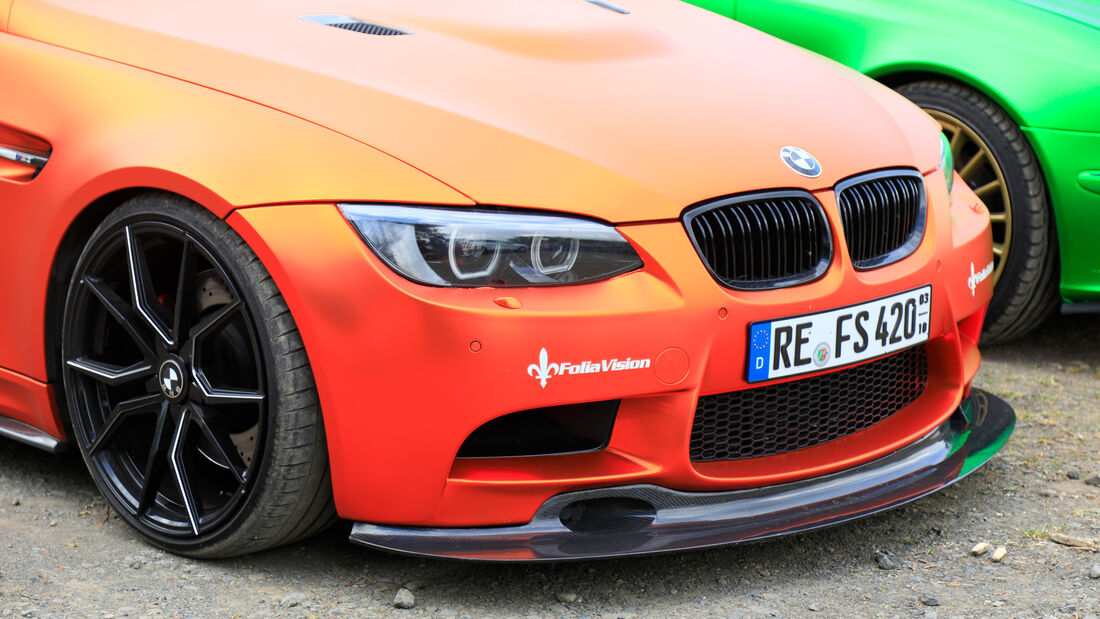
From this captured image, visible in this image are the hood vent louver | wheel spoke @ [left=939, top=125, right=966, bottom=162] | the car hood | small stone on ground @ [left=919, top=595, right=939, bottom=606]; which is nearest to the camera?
the car hood

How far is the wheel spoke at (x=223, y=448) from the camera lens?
2752mm

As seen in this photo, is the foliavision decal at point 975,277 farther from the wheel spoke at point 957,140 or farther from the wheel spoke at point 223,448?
the wheel spoke at point 223,448

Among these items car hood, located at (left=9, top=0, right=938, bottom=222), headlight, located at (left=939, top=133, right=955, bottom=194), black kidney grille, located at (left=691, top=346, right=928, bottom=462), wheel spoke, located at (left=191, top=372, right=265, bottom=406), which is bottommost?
black kidney grille, located at (left=691, top=346, right=928, bottom=462)

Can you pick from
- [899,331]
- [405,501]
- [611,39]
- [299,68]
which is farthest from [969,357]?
[299,68]

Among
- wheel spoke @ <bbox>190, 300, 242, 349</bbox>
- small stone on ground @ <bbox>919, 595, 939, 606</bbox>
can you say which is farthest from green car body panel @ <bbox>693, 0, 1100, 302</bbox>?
wheel spoke @ <bbox>190, 300, 242, 349</bbox>

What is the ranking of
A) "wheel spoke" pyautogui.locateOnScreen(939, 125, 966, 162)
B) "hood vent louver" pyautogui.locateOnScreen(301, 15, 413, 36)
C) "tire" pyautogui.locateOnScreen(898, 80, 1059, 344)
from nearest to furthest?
"hood vent louver" pyautogui.locateOnScreen(301, 15, 413, 36), "tire" pyautogui.locateOnScreen(898, 80, 1059, 344), "wheel spoke" pyautogui.locateOnScreen(939, 125, 966, 162)

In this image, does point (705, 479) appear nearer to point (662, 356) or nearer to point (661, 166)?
point (662, 356)

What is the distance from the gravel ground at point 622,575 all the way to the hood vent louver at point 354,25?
1139 mm

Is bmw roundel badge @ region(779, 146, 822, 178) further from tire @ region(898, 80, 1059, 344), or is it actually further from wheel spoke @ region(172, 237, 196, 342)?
tire @ region(898, 80, 1059, 344)

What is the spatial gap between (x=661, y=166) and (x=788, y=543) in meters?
0.92

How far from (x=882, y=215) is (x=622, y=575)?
960 mm

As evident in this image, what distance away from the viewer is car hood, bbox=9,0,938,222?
2.58 meters

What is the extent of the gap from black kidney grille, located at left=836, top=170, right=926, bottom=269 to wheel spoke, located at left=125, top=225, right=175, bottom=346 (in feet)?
4.74

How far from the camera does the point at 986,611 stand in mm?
2650
